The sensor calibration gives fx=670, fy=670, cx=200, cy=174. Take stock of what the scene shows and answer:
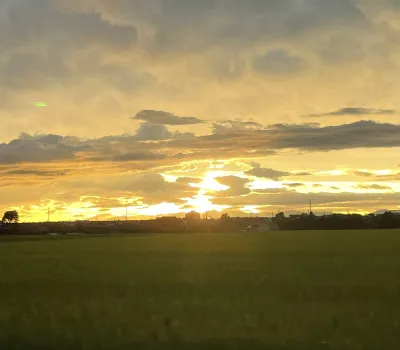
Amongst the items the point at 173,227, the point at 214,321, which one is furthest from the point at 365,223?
the point at 214,321

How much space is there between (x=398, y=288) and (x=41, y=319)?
14.3 metres

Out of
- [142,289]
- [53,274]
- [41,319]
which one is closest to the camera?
[41,319]

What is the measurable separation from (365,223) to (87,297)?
180491 mm

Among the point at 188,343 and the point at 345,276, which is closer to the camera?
the point at 188,343

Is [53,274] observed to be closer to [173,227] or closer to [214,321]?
[214,321]

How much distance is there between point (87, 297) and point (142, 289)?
289cm

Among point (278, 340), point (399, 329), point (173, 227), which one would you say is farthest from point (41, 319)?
point (173, 227)

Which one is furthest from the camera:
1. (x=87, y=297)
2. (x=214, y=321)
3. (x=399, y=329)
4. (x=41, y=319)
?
(x=87, y=297)

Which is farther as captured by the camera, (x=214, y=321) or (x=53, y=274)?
(x=53, y=274)

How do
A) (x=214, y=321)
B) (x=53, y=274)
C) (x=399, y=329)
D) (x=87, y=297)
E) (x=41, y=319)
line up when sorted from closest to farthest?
(x=399, y=329) → (x=214, y=321) → (x=41, y=319) → (x=87, y=297) → (x=53, y=274)

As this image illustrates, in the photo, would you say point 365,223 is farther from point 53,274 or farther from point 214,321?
point 214,321

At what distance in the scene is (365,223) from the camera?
19788cm

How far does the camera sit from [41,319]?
2006 centimetres

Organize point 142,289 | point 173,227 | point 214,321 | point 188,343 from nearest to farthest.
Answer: point 188,343 → point 214,321 → point 142,289 → point 173,227
